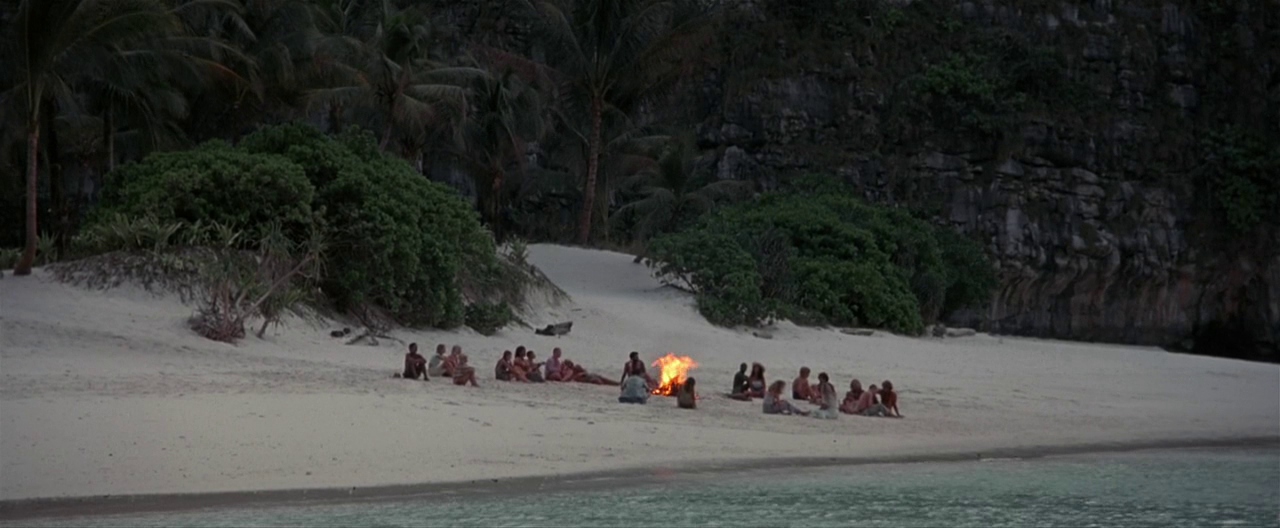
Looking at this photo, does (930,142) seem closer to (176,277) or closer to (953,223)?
(953,223)

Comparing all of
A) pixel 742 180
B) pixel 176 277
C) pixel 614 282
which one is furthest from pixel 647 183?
pixel 176 277

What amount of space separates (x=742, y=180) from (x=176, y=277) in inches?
746

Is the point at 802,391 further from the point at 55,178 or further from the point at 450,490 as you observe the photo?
the point at 55,178

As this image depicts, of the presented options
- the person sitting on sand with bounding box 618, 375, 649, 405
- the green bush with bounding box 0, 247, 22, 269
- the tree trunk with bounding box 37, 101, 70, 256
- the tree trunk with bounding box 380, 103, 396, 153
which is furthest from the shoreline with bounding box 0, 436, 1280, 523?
the tree trunk with bounding box 380, 103, 396, 153

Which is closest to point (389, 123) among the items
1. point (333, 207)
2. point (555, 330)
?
point (333, 207)

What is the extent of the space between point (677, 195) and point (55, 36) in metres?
17.6

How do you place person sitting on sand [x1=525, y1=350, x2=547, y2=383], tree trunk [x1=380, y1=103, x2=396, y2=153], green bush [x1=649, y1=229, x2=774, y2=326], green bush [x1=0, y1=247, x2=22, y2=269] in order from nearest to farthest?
person sitting on sand [x1=525, y1=350, x2=547, y2=383], green bush [x1=0, y1=247, x2=22, y2=269], green bush [x1=649, y1=229, x2=774, y2=326], tree trunk [x1=380, y1=103, x2=396, y2=153]

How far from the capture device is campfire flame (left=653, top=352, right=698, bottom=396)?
56.2ft

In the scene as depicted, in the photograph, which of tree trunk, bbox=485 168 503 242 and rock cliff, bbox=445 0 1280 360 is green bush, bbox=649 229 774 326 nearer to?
tree trunk, bbox=485 168 503 242

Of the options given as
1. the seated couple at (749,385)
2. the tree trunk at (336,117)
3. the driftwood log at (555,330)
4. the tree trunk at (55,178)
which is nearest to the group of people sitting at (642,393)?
the seated couple at (749,385)

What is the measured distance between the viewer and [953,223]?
1387 inches

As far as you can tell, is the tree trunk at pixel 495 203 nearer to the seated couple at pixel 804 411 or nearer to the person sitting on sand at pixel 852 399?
the person sitting on sand at pixel 852 399

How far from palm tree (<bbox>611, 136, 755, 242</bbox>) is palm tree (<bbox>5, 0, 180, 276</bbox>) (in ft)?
50.9

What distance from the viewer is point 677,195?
1323 inches
